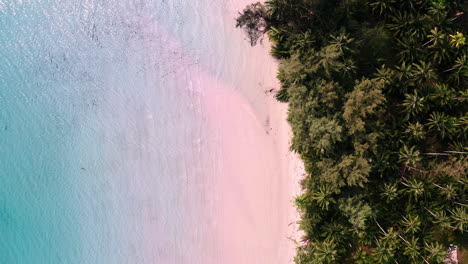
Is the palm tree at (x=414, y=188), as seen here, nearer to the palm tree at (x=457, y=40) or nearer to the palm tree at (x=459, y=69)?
the palm tree at (x=459, y=69)

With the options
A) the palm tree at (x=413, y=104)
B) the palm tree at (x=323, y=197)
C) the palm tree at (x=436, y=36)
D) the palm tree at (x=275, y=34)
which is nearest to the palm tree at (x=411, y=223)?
the palm tree at (x=323, y=197)

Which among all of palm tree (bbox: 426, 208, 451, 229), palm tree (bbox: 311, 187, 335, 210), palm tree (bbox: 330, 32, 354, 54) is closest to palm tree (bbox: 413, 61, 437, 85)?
palm tree (bbox: 330, 32, 354, 54)

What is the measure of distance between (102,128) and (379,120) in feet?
32.3

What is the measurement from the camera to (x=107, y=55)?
11656 millimetres

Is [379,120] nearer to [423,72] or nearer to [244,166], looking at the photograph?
[423,72]

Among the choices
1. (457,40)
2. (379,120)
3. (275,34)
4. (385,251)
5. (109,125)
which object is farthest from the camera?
(109,125)

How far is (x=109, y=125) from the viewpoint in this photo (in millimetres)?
11641

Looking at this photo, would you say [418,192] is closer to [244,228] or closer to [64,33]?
A: [244,228]

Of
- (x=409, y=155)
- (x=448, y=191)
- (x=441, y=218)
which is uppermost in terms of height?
(x=409, y=155)

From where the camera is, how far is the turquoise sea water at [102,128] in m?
11.5

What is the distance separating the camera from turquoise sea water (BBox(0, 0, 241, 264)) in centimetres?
1148

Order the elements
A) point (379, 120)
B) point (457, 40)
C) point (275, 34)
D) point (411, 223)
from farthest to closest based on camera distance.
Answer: point (275, 34), point (411, 223), point (457, 40), point (379, 120)

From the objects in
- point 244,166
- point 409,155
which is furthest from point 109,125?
point 409,155

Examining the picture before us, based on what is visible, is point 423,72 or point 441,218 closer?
point 423,72
